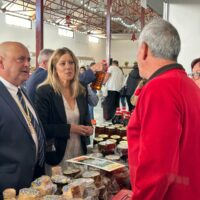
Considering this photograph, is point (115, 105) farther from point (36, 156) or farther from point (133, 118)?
point (133, 118)

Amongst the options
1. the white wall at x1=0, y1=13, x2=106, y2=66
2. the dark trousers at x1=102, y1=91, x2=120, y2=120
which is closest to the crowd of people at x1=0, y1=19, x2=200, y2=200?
the dark trousers at x1=102, y1=91, x2=120, y2=120

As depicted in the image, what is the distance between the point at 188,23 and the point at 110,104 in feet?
13.1

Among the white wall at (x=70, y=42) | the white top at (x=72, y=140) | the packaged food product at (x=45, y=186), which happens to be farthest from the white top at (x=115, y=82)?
the white wall at (x=70, y=42)

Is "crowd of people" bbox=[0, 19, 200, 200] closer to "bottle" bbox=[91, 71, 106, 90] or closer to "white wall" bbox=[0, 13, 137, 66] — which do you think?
"bottle" bbox=[91, 71, 106, 90]

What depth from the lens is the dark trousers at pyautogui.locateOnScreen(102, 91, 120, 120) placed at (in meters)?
7.71

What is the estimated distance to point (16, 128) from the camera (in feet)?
5.37

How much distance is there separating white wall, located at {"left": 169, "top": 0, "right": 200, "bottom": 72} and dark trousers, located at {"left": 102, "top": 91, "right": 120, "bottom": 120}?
3.65 m

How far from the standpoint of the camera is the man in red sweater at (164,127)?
3.69 feet

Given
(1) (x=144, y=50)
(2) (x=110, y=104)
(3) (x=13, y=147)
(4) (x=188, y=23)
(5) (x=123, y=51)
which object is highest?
(5) (x=123, y=51)

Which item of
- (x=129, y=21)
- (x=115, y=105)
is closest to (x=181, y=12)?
(x=115, y=105)

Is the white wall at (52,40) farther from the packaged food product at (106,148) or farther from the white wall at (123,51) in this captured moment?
the packaged food product at (106,148)

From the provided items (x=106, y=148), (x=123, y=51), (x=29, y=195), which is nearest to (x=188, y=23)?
(x=106, y=148)

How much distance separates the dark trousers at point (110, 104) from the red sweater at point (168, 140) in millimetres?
6449

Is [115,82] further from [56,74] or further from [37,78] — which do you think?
[56,74]
